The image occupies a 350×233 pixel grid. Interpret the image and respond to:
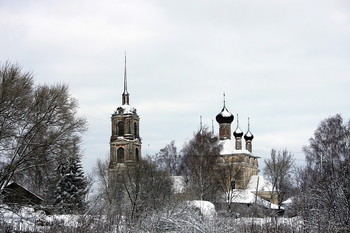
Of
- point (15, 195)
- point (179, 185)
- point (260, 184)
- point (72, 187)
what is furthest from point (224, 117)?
point (15, 195)

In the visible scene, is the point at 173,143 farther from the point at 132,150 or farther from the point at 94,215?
the point at 94,215

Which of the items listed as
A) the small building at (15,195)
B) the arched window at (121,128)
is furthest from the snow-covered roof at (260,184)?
the small building at (15,195)

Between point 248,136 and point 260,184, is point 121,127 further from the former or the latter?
point 260,184

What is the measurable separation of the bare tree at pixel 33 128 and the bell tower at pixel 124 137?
30.5 meters

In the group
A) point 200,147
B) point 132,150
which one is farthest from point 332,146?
point 132,150

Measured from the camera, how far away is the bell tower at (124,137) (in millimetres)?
54875

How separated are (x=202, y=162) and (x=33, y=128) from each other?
17481 millimetres

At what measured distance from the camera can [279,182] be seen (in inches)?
1870

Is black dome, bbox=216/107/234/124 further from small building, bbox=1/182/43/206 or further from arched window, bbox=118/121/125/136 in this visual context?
small building, bbox=1/182/43/206

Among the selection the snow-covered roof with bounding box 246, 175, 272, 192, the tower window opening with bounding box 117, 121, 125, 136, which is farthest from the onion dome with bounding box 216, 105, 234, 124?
the tower window opening with bounding box 117, 121, 125, 136

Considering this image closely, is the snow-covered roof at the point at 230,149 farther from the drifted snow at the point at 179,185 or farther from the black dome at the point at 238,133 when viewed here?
the drifted snow at the point at 179,185

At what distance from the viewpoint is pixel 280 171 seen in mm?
47312

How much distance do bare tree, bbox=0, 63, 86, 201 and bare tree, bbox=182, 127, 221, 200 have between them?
1465 cm

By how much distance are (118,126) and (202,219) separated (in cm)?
3929
